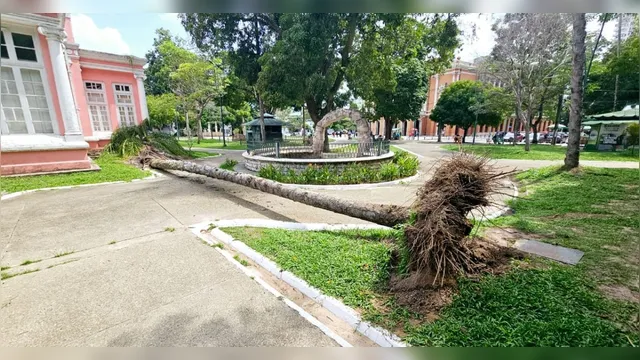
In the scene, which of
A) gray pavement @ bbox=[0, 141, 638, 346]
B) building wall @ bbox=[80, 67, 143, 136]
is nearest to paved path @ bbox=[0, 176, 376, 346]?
gray pavement @ bbox=[0, 141, 638, 346]

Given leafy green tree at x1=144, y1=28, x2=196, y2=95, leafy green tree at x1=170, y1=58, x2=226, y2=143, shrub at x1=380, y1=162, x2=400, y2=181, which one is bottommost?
shrub at x1=380, y1=162, x2=400, y2=181

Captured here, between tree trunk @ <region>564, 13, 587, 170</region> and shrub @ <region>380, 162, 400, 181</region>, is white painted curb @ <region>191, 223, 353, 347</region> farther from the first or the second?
tree trunk @ <region>564, 13, 587, 170</region>

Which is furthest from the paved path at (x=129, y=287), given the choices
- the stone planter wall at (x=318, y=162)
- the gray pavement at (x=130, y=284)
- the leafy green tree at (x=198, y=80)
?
the leafy green tree at (x=198, y=80)

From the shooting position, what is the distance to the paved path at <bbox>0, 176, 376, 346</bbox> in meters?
2.37

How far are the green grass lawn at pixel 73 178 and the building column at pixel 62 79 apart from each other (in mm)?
1362

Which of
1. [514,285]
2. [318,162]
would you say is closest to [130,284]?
[514,285]

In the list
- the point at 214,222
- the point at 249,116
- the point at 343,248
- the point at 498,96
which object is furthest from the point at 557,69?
the point at 249,116

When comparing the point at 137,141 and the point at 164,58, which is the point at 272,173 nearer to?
the point at 137,141

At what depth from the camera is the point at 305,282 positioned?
3066 millimetres

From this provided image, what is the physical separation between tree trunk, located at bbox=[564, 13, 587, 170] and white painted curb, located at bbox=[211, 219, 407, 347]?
8406 mm

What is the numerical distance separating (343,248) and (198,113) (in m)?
23.3

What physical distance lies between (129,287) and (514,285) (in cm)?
422

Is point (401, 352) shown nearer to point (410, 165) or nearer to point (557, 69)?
point (410, 165)
